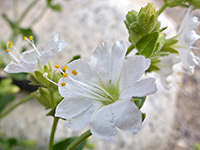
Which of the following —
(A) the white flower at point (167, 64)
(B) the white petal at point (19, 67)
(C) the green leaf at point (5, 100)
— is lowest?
(C) the green leaf at point (5, 100)

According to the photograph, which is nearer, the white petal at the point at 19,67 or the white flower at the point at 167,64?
the white petal at the point at 19,67

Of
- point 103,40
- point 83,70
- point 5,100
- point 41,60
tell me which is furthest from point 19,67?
point 103,40

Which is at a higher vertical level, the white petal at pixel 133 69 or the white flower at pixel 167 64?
the white petal at pixel 133 69

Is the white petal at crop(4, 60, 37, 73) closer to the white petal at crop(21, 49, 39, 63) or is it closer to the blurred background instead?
the white petal at crop(21, 49, 39, 63)

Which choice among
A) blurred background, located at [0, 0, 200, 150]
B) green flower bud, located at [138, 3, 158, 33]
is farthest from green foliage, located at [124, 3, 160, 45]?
blurred background, located at [0, 0, 200, 150]

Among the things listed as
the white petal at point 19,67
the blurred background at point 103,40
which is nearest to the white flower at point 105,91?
the white petal at point 19,67

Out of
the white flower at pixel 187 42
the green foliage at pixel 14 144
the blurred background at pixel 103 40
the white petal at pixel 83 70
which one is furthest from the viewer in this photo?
the blurred background at pixel 103 40

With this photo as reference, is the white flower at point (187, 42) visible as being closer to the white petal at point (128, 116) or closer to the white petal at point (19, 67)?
the white petal at point (128, 116)

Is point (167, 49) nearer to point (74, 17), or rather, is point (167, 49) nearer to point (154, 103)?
point (154, 103)
